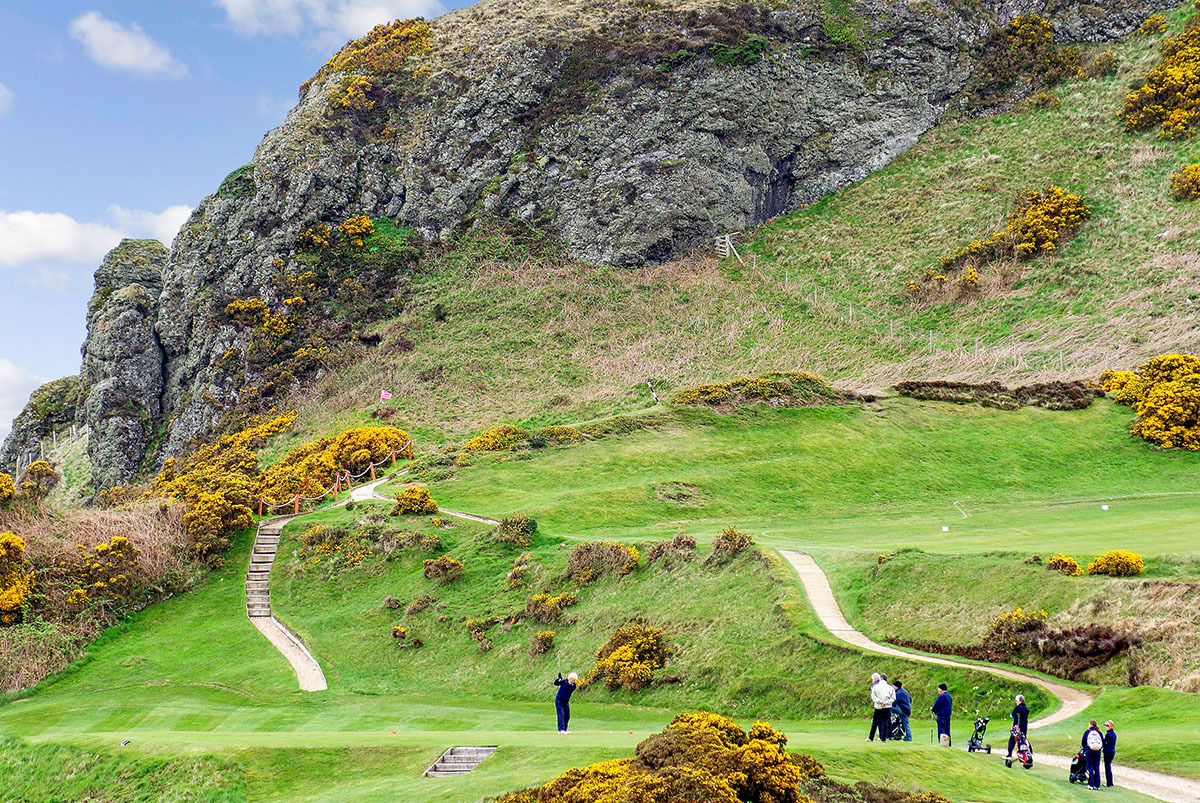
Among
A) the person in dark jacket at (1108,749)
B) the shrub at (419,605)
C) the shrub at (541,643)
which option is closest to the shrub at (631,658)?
the shrub at (541,643)

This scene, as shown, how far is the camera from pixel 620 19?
103 metres

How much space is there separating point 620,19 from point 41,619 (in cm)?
9087

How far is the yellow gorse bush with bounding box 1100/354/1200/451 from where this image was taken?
4903 cm

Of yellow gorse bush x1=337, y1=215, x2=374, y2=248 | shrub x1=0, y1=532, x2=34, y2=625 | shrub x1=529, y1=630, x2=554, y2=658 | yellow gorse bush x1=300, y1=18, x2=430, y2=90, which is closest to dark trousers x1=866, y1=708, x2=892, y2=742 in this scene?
shrub x1=529, y1=630, x2=554, y2=658

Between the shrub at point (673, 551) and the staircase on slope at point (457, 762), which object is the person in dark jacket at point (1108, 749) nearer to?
the staircase on slope at point (457, 762)

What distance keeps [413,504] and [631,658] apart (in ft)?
67.6

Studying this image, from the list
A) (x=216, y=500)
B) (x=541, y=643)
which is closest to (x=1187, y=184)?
(x=541, y=643)

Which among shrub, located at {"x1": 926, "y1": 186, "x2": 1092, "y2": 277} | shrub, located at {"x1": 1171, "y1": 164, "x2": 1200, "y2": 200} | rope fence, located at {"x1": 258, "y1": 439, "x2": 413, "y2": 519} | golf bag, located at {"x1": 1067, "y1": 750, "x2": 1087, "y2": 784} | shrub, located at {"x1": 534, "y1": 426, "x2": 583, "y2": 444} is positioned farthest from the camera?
shrub, located at {"x1": 926, "y1": 186, "x2": 1092, "y2": 277}

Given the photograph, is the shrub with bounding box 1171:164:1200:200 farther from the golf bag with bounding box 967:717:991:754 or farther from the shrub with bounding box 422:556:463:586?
the golf bag with bounding box 967:717:991:754

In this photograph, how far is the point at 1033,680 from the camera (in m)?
21.8

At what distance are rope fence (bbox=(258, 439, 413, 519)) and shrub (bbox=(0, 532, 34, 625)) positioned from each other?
12277mm

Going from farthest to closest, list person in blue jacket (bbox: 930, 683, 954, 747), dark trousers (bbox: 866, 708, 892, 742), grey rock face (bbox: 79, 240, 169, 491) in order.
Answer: grey rock face (bbox: 79, 240, 169, 491)
person in blue jacket (bbox: 930, 683, 954, 747)
dark trousers (bbox: 866, 708, 892, 742)

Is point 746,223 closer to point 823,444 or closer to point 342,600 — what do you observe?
point 823,444

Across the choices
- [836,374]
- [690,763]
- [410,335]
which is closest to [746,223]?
[836,374]
